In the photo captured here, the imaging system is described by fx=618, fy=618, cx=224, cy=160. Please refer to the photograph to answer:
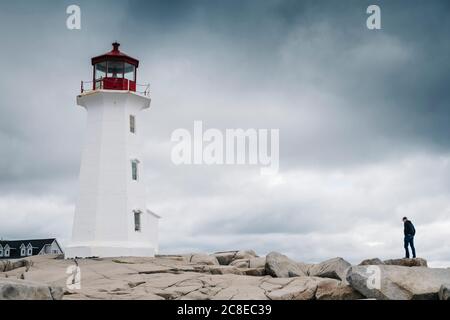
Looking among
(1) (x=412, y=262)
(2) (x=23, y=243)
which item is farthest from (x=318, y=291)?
(2) (x=23, y=243)

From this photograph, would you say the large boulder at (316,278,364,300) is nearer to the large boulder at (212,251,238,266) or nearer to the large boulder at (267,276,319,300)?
the large boulder at (267,276,319,300)

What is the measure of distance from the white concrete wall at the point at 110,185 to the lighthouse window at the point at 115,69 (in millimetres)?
1842

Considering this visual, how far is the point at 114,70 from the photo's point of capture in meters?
35.6

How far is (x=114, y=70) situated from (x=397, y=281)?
68.9 feet

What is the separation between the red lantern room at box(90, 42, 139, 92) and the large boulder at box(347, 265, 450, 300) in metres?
18.3

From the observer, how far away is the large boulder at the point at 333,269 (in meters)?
25.1

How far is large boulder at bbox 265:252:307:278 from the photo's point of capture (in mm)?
25969

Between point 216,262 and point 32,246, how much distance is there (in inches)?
1744

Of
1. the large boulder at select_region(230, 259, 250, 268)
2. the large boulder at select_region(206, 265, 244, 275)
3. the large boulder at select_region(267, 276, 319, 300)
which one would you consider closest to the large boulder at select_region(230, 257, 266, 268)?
the large boulder at select_region(230, 259, 250, 268)

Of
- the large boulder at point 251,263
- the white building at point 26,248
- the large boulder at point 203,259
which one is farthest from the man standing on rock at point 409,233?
the white building at point 26,248

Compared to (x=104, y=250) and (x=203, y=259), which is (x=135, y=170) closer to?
(x=104, y=250)

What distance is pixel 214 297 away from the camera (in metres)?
21.3
